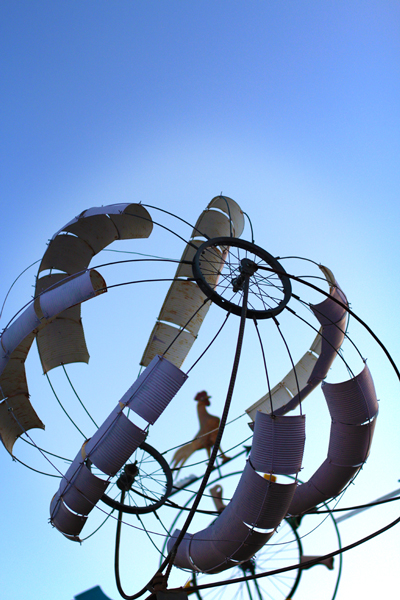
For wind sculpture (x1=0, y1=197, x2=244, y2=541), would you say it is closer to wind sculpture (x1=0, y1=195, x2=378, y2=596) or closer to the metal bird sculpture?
wind sculpture (x1=0, y1=195, x2=378, y2=596)

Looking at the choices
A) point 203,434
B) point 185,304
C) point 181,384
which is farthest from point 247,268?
point 203,434

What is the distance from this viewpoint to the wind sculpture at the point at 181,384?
11062 mm

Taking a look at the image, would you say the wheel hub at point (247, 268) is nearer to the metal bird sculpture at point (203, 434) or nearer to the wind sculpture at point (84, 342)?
the wind sculpture at point (84, 342)

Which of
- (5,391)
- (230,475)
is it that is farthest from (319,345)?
(5,391)

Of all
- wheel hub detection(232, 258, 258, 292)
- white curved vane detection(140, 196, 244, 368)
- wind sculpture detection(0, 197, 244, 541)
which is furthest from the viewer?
white curved vane detection(140, 196, 244, 368)

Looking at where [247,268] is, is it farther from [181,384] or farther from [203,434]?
[203,434]

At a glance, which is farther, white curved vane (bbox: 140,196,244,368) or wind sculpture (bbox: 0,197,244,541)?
white curved vane (bbox: 140,196,244,368)

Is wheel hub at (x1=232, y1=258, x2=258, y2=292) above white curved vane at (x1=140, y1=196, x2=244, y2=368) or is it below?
below

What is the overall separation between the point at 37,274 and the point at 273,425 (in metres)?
8.13

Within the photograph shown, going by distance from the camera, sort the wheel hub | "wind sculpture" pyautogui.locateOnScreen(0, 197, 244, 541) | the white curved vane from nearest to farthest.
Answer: "wind sculpture" pyautogui.locateOnScreen(0, 197, 244, 541) → the wheel hub → the white curved vane

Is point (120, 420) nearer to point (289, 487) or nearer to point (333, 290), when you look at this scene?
point (289, 487)

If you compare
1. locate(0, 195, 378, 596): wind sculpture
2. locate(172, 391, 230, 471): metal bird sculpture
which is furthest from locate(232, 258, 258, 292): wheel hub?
locate(172, 391, 230, 471): metal bird sculpture

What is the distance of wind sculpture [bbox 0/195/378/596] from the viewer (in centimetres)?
1106

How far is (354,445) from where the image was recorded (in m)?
13.2
